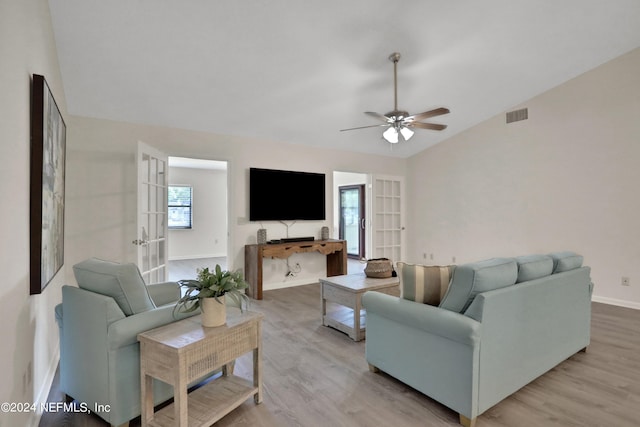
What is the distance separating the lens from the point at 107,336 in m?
1.71

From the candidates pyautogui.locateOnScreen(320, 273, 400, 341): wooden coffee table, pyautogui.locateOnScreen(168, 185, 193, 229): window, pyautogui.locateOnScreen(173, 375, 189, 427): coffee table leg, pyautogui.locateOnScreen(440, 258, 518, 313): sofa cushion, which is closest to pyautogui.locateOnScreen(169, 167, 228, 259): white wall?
pyautogui.locateOnScreen(168, 185, 193, 229): window

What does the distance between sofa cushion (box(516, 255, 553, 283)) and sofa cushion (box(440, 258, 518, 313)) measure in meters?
0.19

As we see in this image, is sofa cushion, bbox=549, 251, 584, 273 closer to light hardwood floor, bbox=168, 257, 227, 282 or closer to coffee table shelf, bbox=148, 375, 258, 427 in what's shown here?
coffee table shelf, bbox=148, 375, 258, 427

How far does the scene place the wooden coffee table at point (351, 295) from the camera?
3.11 metres

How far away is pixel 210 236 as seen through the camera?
9.09m

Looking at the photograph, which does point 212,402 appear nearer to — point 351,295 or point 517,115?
point 351,295

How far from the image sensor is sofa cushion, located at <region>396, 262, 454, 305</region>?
6.92 feet

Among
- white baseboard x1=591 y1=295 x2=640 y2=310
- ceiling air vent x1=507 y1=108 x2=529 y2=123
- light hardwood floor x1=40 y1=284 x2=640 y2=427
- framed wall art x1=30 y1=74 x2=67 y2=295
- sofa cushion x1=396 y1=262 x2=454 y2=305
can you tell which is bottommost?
light hardwood floor x1=40 y1=284 x2=640 y2=427

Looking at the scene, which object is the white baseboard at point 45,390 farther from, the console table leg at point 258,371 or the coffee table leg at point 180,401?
the console table leg at point 258,371

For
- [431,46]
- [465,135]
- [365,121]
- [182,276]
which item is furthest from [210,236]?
[431,46]

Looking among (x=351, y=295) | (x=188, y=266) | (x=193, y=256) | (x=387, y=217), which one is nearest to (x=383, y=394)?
(x=351, y=295)

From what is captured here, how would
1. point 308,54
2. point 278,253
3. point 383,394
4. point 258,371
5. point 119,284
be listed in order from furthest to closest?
point 278,253
point 308,54
point 383,394
point 258,371
point 119,284

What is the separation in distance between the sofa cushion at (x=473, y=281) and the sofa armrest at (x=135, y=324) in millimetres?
1659

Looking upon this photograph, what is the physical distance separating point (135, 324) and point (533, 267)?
2.51 meters
